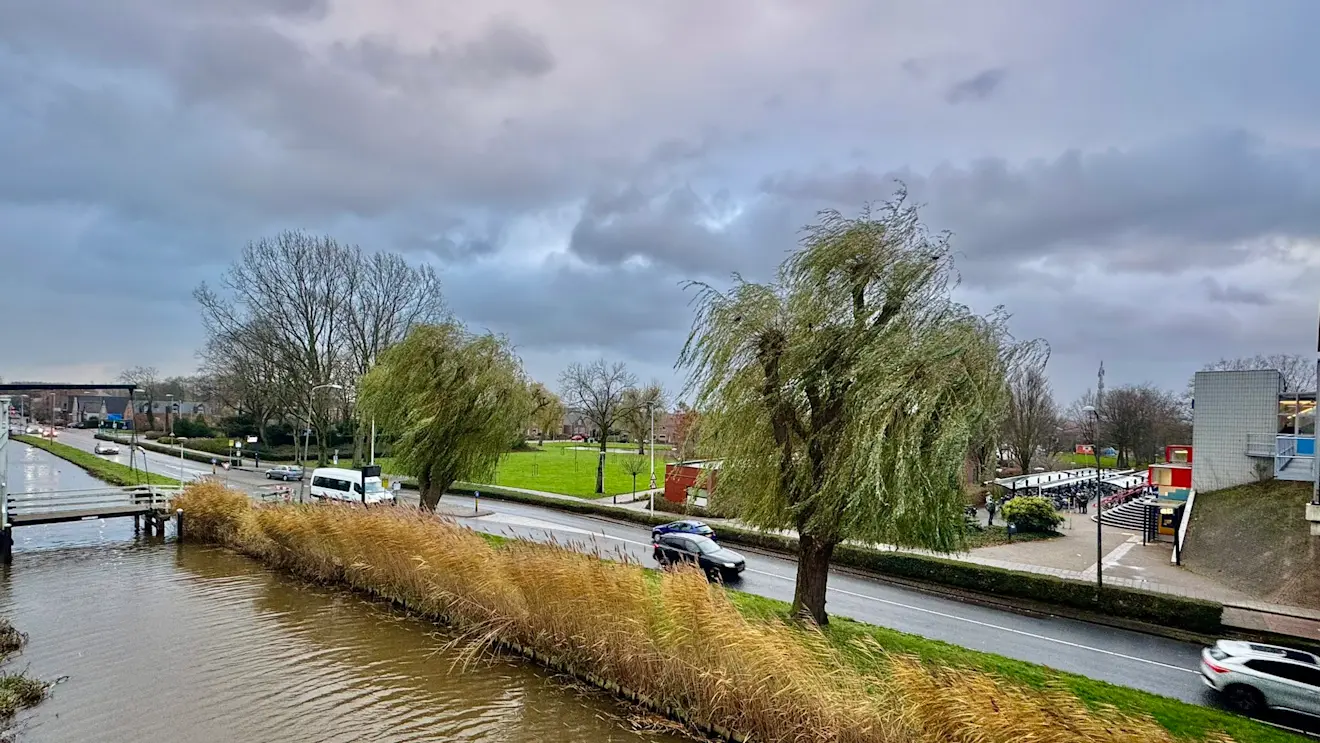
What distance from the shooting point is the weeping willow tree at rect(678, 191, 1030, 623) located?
11242 mm

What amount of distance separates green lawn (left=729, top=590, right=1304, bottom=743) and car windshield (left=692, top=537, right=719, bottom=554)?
6390 mm

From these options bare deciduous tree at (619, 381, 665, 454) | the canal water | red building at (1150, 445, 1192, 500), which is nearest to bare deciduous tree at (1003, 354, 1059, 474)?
red building at (1150, 445, 1192, 500)

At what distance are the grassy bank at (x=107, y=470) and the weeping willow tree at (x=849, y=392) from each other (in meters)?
28.4

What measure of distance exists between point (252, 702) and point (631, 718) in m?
5.56

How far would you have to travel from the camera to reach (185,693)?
33.1 feet

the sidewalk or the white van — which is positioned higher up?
the white van

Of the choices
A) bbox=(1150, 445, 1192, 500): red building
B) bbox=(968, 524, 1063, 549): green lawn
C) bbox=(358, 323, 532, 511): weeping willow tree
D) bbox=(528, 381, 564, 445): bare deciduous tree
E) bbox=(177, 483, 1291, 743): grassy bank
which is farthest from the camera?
bbox=(528, 381, 564, 445): bare deciduous tree

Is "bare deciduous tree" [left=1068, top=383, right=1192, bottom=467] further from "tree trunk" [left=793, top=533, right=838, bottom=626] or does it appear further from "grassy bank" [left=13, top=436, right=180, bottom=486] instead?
"grassy bank" [left=13, top=436, right=180, bottom=486]

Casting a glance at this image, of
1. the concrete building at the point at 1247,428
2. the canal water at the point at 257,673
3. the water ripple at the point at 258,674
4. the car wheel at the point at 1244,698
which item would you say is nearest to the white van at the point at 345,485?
the canal water at the point at 257,673

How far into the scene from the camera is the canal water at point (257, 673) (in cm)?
921

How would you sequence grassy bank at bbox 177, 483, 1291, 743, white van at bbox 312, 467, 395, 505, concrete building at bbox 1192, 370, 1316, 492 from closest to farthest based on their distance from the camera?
grassy bank at bbox 177, 483, 1291, 743
concrete building at bbox 1192, 370, 1316, 492
white van at bbox 312, 467, 395, 505

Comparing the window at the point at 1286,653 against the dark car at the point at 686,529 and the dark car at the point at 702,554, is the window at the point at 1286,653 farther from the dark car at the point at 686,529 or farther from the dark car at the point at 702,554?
the dark car at the point at 686,529

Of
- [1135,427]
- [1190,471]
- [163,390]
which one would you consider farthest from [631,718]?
[163,390]

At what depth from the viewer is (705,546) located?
835 inches
